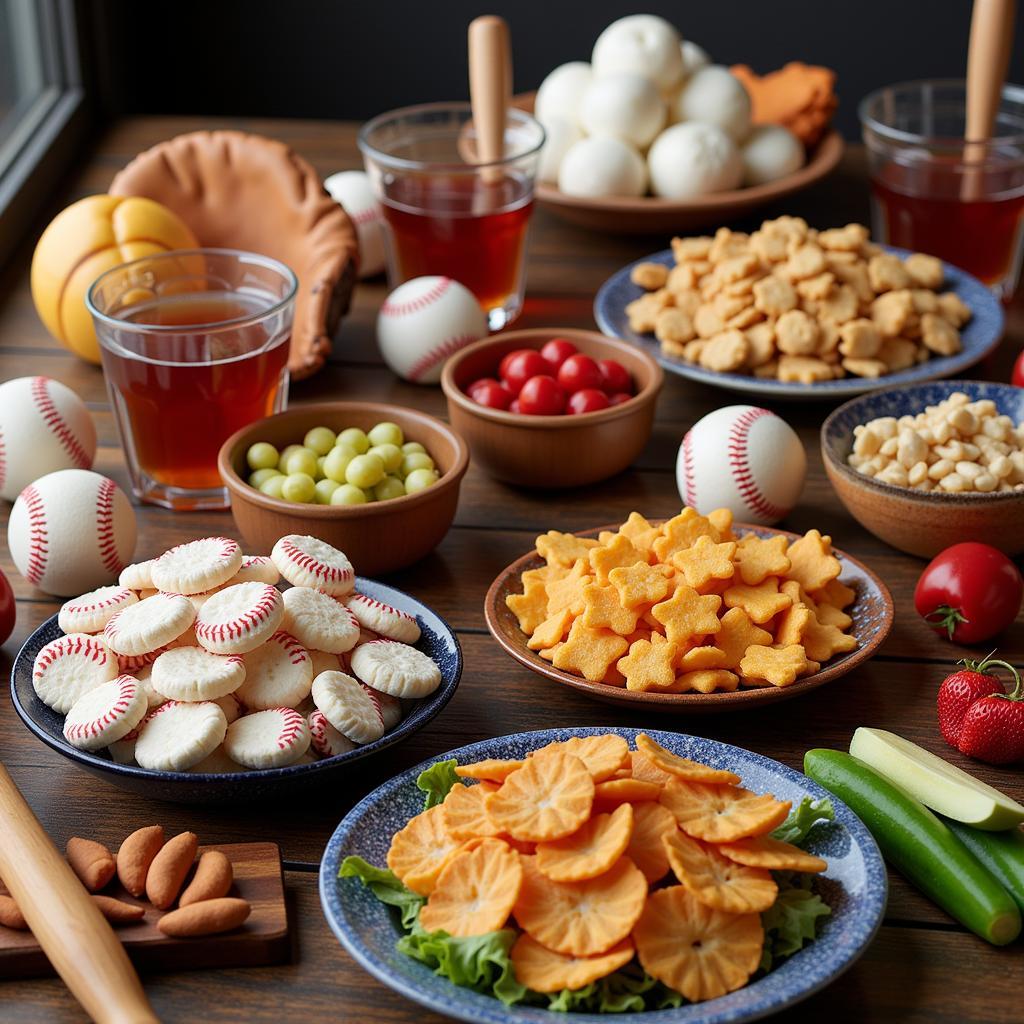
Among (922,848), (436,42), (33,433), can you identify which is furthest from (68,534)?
(436,42)

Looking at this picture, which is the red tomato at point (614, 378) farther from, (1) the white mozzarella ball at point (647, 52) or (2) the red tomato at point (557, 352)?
(1) the white mozzarella ball at point (647, 52)

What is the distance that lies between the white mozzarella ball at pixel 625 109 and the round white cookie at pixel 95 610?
1.08 m

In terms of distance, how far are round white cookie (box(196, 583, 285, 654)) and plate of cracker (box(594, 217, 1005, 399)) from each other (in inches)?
27.9

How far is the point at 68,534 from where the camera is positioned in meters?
1.23

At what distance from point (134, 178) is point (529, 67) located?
55.8 inches

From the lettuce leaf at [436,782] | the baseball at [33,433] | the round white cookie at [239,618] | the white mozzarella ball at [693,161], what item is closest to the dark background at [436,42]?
the white mozzarella ball at [693,161]

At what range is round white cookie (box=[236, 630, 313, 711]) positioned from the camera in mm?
969

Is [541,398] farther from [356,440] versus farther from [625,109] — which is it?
[625,109]

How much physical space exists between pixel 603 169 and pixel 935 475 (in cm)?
77

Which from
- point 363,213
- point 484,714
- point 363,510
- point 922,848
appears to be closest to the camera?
point 922,848

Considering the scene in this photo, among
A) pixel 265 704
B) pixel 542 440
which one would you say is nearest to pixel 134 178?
pixel 542 440

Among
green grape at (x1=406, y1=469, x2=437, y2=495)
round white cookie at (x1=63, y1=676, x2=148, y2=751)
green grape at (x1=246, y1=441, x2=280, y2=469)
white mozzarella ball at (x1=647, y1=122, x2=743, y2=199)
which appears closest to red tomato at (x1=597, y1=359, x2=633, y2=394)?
green grape at (x1=406, y1=469, x2=437, y2=495)

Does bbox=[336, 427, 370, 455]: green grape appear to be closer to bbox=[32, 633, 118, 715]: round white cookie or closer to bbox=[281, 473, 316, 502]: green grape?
bbox=[281, 473, 316, 502]: green grape

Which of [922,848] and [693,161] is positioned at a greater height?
[693,161]
